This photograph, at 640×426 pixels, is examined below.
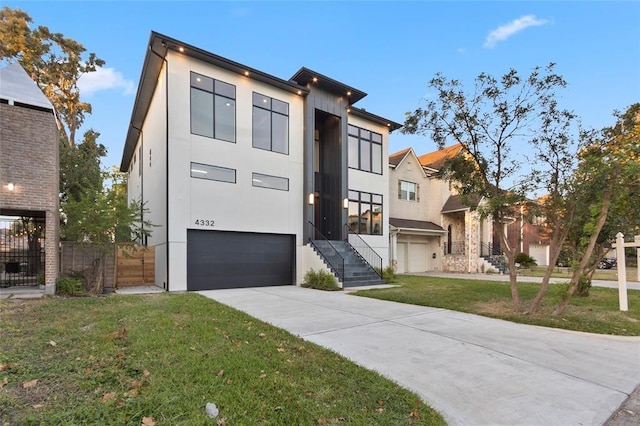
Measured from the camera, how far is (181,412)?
9.14 ft

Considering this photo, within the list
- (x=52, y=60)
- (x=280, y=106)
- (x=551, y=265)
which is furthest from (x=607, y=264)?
(x=52, y=60)

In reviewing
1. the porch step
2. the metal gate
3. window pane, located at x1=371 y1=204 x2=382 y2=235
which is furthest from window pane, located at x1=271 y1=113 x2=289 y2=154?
the metal gate

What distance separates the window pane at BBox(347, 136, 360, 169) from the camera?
16500 mm

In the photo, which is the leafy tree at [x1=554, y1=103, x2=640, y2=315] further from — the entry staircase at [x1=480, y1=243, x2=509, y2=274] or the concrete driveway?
the entry staircase at [x1=480, y1=243, x2=509, y2=274]

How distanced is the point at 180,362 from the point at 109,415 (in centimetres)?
114

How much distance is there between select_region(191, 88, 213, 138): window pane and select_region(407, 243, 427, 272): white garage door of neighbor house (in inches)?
597

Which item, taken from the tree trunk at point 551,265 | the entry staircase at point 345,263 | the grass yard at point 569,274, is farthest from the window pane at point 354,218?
the grass yard at point 569,274

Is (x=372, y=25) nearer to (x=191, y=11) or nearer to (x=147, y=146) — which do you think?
(x=191, y=11)

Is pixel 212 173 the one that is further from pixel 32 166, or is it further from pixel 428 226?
pixel 428 226

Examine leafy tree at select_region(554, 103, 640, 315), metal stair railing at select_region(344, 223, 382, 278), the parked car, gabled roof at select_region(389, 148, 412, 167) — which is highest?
gabled roof at select_region(389, 148, 412, 167)

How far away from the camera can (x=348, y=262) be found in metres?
14.0

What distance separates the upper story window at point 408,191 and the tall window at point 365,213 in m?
4.50

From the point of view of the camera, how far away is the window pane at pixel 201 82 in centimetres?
1173

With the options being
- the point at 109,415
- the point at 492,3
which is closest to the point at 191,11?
the point at 492,3
